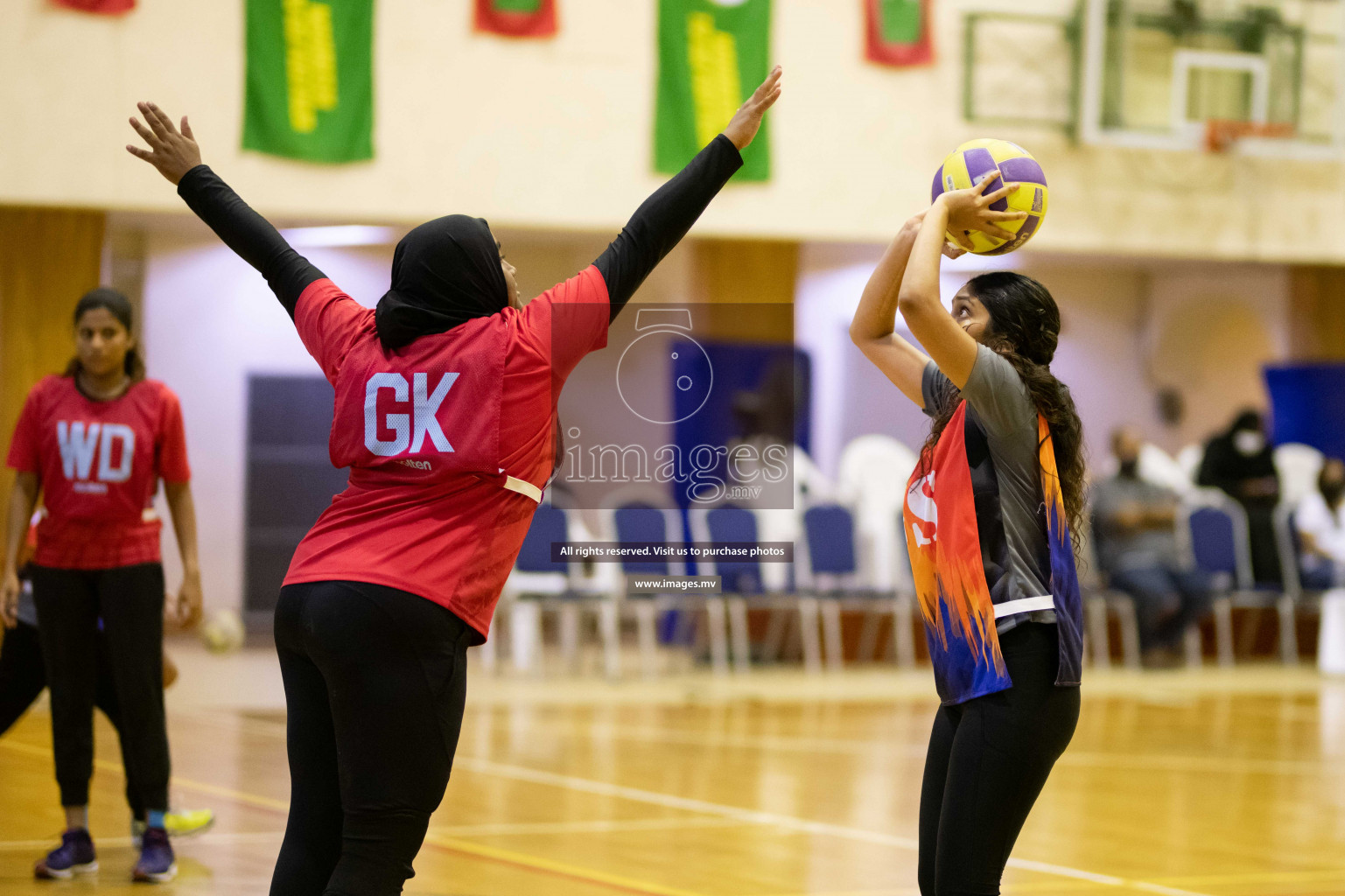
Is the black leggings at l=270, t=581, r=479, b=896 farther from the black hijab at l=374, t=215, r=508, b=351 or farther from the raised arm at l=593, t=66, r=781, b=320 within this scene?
the raised arm at l=593, t=66, r=781, b=320

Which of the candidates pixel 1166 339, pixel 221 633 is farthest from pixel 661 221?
pixel 1166 339

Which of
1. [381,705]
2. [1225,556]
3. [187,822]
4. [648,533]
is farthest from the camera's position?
[1225,556]

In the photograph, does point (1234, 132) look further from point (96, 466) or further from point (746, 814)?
point (96, 466)

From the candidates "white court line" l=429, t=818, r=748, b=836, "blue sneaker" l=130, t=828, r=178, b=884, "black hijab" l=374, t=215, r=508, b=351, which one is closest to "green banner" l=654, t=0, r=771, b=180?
"white court line" l=429, t=818, r=748, b=836

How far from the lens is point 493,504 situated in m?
2.32

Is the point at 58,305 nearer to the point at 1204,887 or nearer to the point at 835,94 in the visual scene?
the point at 835,94

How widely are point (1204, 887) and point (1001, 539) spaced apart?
8.21ft

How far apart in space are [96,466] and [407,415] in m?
2.50

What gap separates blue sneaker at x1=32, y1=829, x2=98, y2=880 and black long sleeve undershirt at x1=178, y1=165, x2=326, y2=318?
2586 mm

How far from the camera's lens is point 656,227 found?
239 centimetres

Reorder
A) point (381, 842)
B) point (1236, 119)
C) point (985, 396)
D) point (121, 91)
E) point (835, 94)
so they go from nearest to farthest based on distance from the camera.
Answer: point (381, 842), point (985, 396), point (121, 91), point (835, 94), point (1236, 119)

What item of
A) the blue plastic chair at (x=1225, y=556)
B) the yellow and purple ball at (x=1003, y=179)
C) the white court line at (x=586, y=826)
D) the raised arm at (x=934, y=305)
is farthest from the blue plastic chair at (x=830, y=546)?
the raised arm at (x=934, y=305)

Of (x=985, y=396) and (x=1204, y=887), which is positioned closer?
(x=985, y=396)

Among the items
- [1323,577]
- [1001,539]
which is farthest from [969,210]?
[1323,577]
